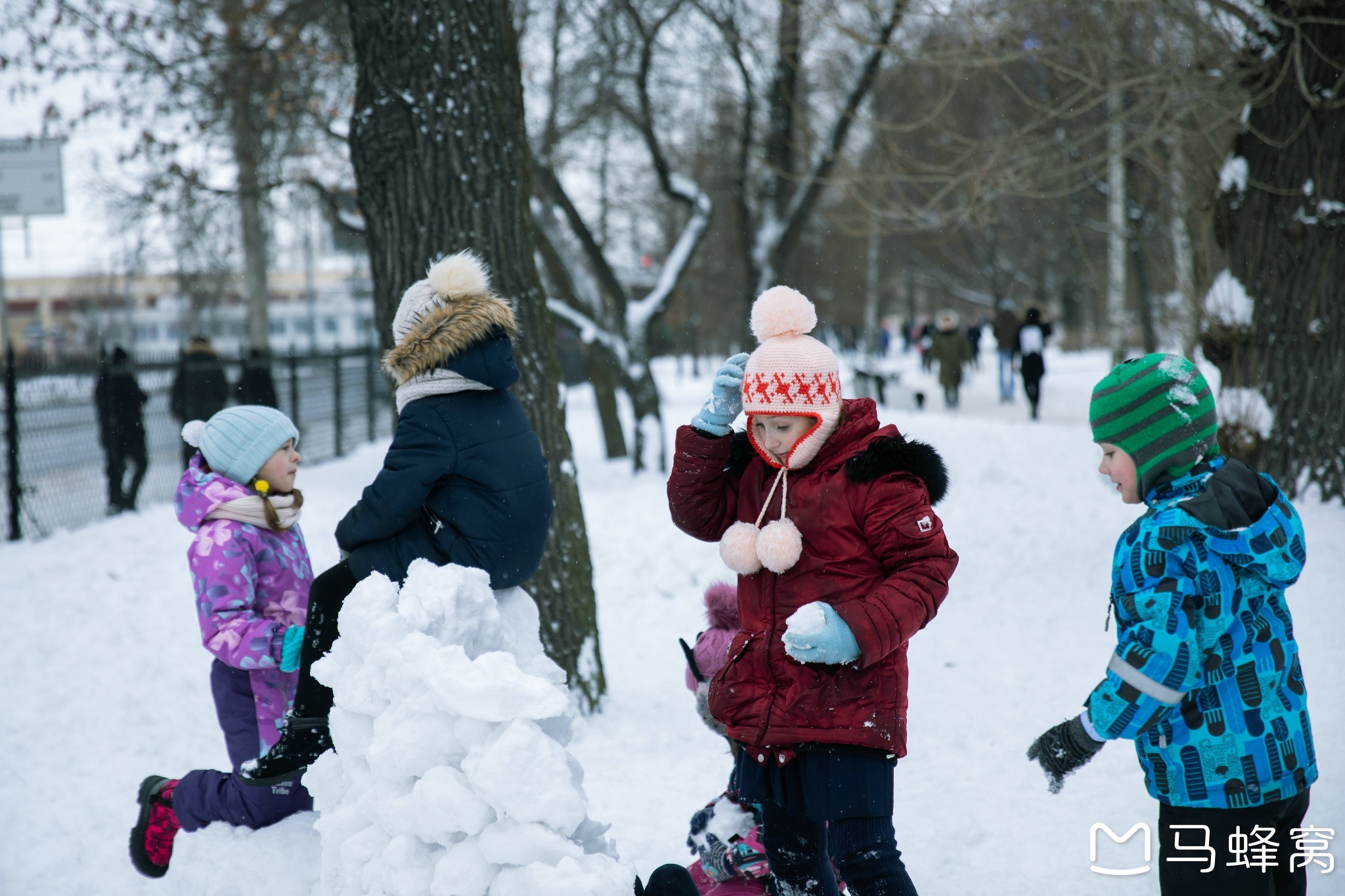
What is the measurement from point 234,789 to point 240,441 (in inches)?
41.6

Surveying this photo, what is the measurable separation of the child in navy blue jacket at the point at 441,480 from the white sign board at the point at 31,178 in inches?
341

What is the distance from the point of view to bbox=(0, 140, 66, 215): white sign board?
980cm

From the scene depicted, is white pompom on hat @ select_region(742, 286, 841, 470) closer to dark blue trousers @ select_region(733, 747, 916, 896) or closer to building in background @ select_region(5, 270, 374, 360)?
dark blue trousers @ select_region(733, 747, 916, 896)

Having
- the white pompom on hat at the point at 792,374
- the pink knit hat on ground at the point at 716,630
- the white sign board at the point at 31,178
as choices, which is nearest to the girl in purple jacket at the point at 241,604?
the pink knit hat on ground at the point at 716,630

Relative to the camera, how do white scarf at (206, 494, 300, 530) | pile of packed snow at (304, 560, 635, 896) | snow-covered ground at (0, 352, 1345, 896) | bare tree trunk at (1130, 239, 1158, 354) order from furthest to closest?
bare tree trunk at (1130, 239, 1158, 354) → snow-covered ground at (0, 352, 1345, 896) → white scarf at (206, 494, 300, 530) → pile of packed snow at (304, 560, 635, 896)

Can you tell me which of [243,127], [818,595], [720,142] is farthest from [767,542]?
[720,142]

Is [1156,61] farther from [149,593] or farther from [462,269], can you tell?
[149,593]

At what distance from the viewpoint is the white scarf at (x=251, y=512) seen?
324 cm

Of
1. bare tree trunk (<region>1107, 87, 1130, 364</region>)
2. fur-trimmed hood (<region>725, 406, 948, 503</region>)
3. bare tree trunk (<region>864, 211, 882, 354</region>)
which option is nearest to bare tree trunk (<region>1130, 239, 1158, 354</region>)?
bare tree trunk (<region>1107, 87, 1130, 364</region>)

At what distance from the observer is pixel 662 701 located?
5.13 meters

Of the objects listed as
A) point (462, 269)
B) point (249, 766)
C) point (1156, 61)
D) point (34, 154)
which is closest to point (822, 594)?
point (462, 269)

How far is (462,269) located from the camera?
118 inches

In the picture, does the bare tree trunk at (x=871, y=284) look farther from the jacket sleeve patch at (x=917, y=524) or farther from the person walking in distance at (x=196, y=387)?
the jacket sleeve patch at (x=917, y=524)

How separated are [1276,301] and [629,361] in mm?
6694
